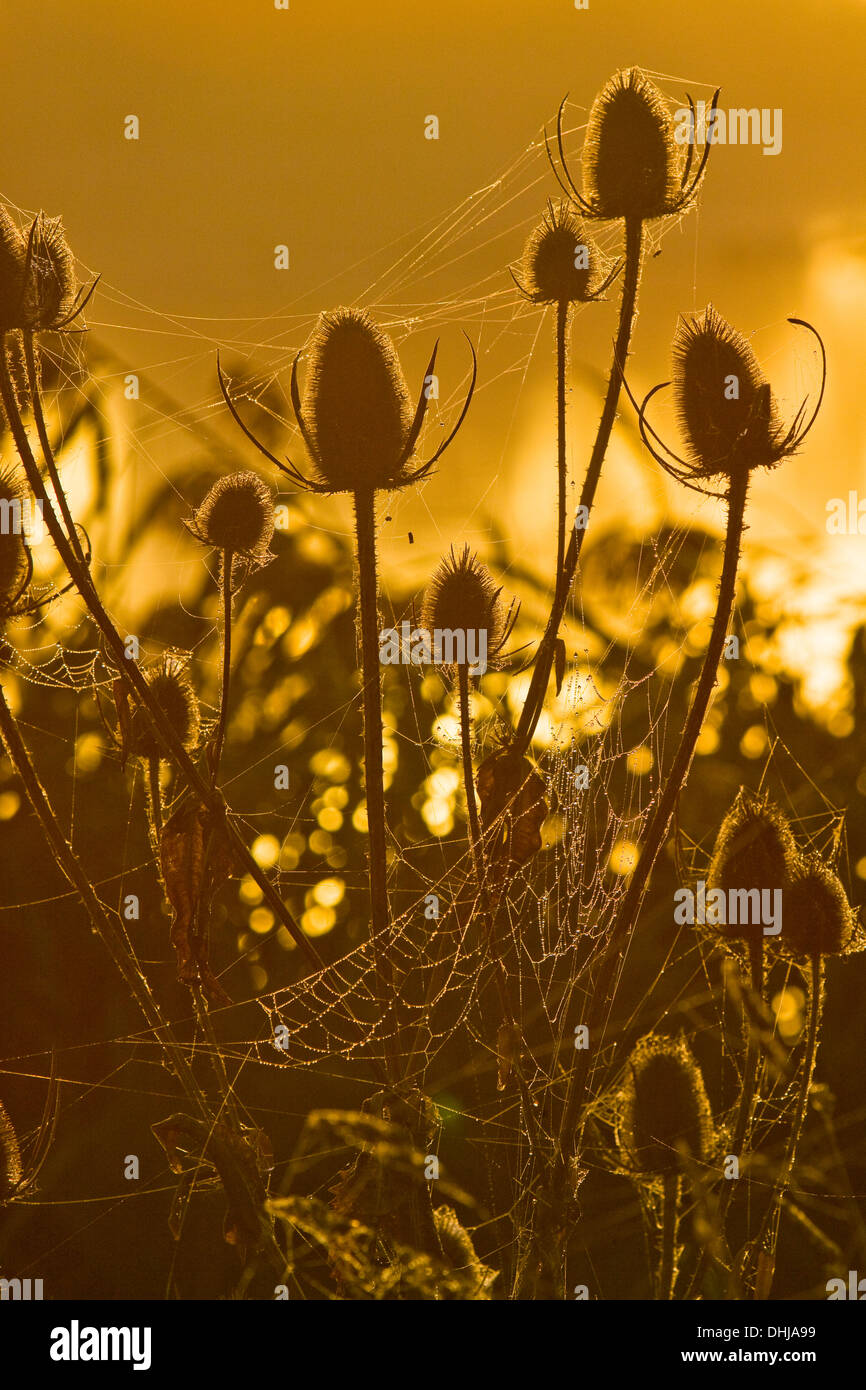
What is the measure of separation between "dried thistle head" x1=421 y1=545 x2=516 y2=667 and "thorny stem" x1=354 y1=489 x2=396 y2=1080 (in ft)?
0.43

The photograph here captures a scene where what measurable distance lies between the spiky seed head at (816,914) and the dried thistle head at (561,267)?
2.25 ft

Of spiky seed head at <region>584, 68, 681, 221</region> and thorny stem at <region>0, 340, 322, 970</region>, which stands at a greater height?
spiky seed head at <region>584, 68, 681, 221</region>

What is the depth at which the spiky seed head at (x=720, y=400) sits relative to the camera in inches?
46.1

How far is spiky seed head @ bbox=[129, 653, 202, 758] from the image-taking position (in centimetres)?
130

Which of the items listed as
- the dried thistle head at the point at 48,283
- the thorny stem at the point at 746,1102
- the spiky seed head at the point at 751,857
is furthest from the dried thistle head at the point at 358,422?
the thorny stem at the point at 746,1102

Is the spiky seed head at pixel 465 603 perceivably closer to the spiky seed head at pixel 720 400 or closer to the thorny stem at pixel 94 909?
the spiky seed head at pixel 720 400

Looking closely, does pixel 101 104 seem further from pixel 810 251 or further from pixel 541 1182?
pixel 541 1182

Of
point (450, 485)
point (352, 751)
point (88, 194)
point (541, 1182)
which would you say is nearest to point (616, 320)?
point (450, 485)

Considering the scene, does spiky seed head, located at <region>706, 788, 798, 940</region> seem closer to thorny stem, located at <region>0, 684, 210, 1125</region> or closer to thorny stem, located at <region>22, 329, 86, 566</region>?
thorny stem, located at <region>0, 684, 210, 1125</region>

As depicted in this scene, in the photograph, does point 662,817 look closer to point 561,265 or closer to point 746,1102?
point 746,1102

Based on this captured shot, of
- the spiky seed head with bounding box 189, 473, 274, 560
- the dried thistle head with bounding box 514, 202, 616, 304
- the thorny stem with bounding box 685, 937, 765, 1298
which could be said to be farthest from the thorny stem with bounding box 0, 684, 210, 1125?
the dried thistle head with bounding box 514, 202, 616, 304

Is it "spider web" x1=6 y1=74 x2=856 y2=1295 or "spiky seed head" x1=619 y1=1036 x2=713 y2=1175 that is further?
"spider web" x1=6 y1=74 x2=856 y2=1295

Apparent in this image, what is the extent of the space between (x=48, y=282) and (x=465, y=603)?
551mm
